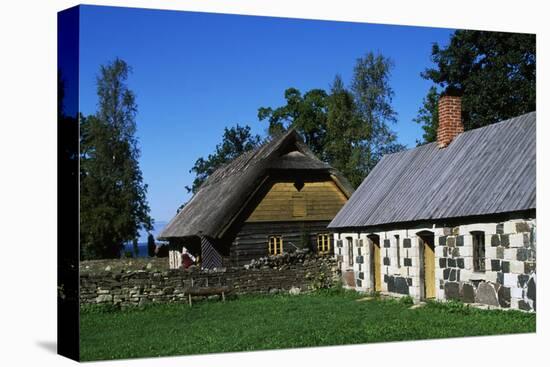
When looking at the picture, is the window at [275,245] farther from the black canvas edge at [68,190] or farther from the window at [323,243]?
the black canvas edge at [68,190]

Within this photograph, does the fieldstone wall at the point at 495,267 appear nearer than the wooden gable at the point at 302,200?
Yes

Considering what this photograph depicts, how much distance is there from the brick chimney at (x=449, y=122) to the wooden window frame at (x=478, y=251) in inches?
111

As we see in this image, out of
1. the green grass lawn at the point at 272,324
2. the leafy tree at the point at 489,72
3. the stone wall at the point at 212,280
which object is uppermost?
the leafy tree at the point at 489,72

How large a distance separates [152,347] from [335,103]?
207 inches

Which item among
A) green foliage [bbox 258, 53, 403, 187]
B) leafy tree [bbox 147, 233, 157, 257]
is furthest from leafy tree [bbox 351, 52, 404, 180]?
leafy tree [bbox 147, 233, 157, 257]

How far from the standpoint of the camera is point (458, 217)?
16.0 metres

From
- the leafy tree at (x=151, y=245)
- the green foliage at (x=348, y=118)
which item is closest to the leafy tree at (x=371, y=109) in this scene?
the green foliage at (x=348, y=118)

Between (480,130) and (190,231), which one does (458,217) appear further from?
(190,231)

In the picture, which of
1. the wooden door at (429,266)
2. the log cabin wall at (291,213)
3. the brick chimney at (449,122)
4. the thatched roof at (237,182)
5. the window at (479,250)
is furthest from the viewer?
the brick chimney at (449,122)

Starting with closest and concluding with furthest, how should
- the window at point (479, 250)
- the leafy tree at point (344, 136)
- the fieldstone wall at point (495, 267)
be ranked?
the fieldstone wall at point (495, 267) < the leafy tree at point (344, 136) < the window at point (479, 250)

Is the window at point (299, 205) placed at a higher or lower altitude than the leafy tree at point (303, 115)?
lower

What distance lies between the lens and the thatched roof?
1486 centimetres

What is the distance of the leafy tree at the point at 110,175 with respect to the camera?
12.6 meters

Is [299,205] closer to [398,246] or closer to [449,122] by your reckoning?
[398,246]
